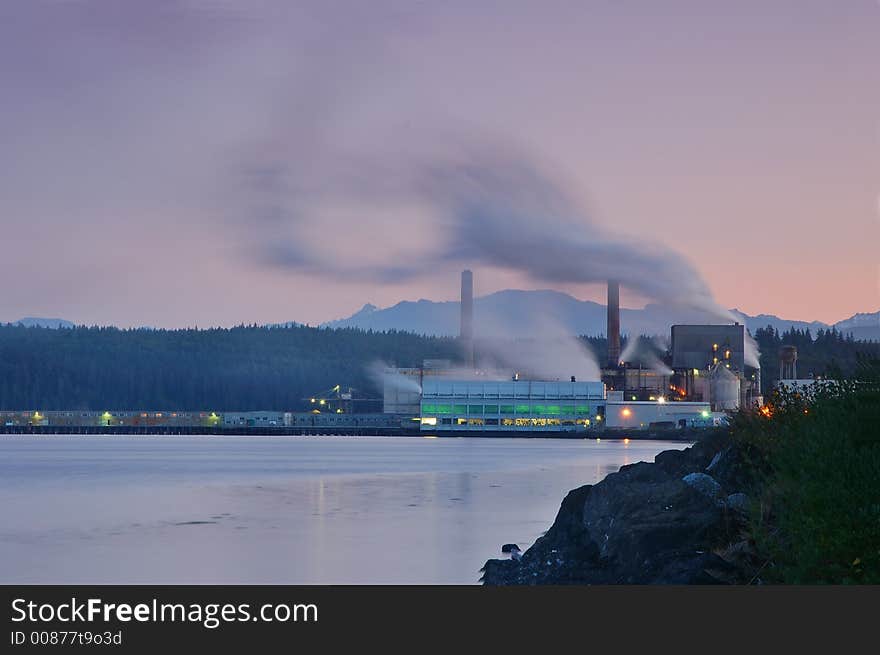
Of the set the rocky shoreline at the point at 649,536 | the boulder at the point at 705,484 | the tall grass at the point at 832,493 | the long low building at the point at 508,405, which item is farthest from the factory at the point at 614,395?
the tall grass at the point at 832,493

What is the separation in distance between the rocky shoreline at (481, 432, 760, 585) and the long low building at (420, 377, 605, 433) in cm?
15462

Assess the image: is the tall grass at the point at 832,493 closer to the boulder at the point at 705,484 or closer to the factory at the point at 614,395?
the boulder at the point at 705,484

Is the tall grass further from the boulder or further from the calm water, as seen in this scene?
the calm water

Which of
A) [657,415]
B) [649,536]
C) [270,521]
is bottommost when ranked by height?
[270,521]

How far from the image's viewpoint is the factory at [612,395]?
177500 millimetres

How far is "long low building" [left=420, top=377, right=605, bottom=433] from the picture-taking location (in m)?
189

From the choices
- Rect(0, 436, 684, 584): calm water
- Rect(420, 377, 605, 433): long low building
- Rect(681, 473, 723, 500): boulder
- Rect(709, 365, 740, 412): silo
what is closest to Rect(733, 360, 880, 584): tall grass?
Rect(681, 473, 723, 500): boulder

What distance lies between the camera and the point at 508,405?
631 ft

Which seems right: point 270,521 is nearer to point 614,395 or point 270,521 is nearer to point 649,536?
point 649,536

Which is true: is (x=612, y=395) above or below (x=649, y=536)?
above

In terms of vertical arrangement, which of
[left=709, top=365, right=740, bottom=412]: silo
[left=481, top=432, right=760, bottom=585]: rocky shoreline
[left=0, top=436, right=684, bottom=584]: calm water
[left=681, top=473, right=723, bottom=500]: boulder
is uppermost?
[left=709, top=365, right=740, bottom=412]: silo

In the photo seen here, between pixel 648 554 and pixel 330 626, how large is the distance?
10380 millimetres

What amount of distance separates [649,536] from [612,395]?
166497 mm

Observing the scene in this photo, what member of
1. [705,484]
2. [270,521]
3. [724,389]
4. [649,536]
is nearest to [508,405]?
[724,389]
